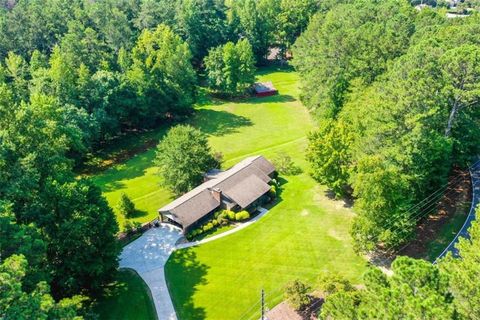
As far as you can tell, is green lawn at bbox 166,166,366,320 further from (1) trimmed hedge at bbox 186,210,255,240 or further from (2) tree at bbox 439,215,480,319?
(2) tree at bbox 439,215,480,319

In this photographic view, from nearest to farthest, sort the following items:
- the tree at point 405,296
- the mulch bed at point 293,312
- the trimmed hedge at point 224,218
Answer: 1. the tree at point 405,296
2. the mulch bed at point 293,312
3. the trimmed hedge at point 224,218

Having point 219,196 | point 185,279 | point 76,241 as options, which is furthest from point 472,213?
point 76,241

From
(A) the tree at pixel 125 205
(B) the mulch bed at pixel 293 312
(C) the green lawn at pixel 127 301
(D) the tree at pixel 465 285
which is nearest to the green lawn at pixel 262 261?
(B) the mulch bed at pixel 293 312

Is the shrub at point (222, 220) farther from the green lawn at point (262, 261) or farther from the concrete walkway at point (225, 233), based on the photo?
the green lawn at point (262, 261)

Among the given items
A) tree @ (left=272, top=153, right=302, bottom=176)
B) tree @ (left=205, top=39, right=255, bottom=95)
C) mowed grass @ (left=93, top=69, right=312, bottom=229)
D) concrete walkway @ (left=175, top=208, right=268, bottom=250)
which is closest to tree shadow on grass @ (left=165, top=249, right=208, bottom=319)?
concrete walkway @ (left=175, top=208, right=268, bottom=250)

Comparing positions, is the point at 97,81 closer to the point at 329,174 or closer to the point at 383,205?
the point at 329,174

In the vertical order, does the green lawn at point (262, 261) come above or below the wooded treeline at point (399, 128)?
below
